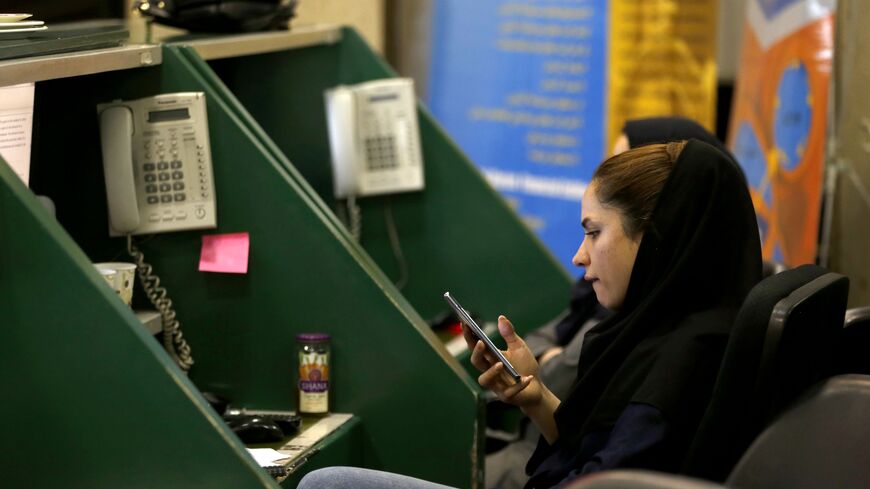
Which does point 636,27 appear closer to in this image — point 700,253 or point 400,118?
point 400,118

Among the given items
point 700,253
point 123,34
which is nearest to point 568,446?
point 700,253

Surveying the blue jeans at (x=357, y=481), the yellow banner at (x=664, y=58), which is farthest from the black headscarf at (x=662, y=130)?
the yellow banner at (x=664, y=58)

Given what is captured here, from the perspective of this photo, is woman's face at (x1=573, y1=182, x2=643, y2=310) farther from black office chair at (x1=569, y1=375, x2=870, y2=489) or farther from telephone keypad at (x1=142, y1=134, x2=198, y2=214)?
telephone keypad at (x1=142, y1=134, x2=198, y2=214)

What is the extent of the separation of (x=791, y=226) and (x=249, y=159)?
1.63 m

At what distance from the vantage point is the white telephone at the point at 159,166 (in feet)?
7.11

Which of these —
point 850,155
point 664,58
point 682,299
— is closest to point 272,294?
point 682,299

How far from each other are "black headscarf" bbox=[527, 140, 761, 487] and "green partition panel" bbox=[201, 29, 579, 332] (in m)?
1.33

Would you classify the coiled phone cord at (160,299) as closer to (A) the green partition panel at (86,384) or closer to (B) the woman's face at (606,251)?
(A) the green partition panel at (86,384)

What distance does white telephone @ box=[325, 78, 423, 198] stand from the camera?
3.01m

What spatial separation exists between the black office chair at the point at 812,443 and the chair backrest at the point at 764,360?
22 mm

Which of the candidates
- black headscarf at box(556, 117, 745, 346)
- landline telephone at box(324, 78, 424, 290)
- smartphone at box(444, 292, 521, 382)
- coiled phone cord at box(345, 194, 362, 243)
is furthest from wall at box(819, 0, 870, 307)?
smartphone at box(444, 292, 521, 382)

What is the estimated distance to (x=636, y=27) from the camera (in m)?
4.32

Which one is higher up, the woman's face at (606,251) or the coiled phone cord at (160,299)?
the woman's face at (606,251)

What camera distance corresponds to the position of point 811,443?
5.42ft
